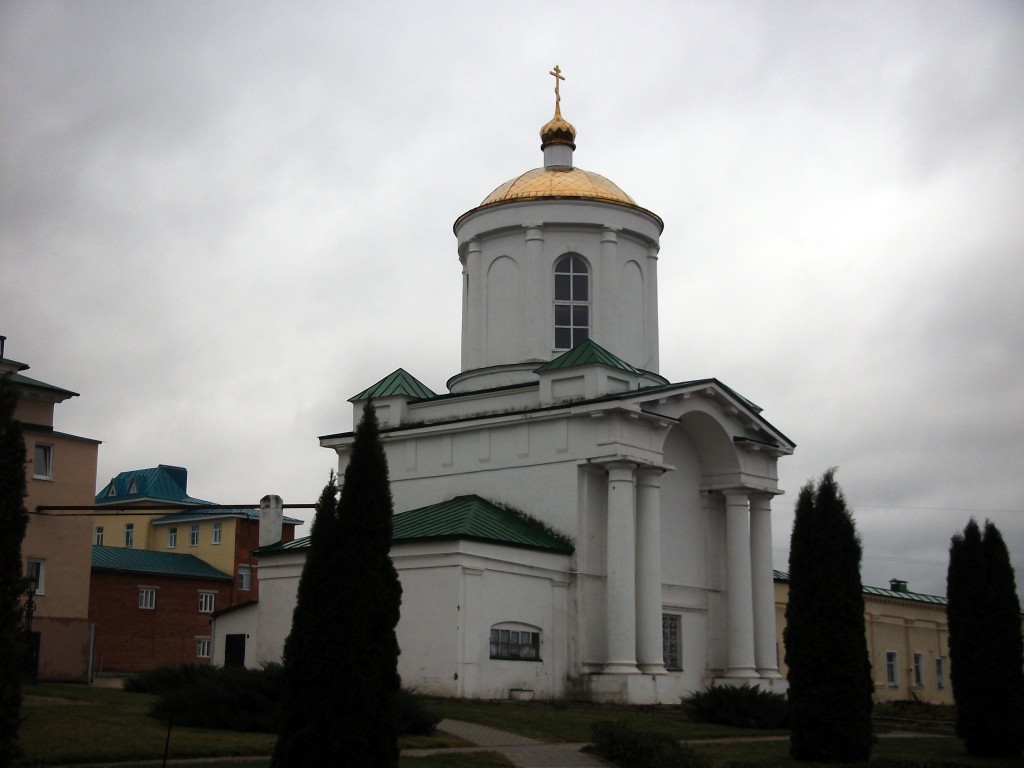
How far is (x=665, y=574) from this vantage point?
108ft

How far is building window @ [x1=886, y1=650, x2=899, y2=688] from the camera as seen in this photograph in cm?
4903

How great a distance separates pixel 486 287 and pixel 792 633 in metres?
18.4

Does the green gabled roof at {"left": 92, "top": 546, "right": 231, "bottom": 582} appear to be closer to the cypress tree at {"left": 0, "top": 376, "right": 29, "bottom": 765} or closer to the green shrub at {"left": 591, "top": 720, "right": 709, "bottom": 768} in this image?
the green shrub at {"left": 591, "top": 720, "right": 709, "bottom": 768}

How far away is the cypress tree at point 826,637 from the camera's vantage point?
18.7m

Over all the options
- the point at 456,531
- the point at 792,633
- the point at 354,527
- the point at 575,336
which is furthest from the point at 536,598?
the point at 354,527

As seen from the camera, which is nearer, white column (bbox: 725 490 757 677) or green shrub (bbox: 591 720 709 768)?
green shrub (bbox: 591 720 709 768)

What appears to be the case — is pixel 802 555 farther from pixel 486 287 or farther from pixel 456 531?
pixel 486 287

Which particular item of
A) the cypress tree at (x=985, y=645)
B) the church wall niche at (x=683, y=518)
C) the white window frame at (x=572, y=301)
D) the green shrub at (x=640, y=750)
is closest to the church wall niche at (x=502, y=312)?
the white window frame at (x=572, y=301)

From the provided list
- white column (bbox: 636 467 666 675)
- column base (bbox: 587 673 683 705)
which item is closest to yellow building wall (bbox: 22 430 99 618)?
column base (bbox: 587 673 683 705)

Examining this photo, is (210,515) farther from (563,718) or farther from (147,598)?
(563,718)

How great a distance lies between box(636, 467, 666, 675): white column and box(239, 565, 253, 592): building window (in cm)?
3047

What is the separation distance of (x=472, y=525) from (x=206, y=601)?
94.0 feet

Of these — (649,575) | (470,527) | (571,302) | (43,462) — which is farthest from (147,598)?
(649,575)

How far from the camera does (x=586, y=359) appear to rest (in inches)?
1222
